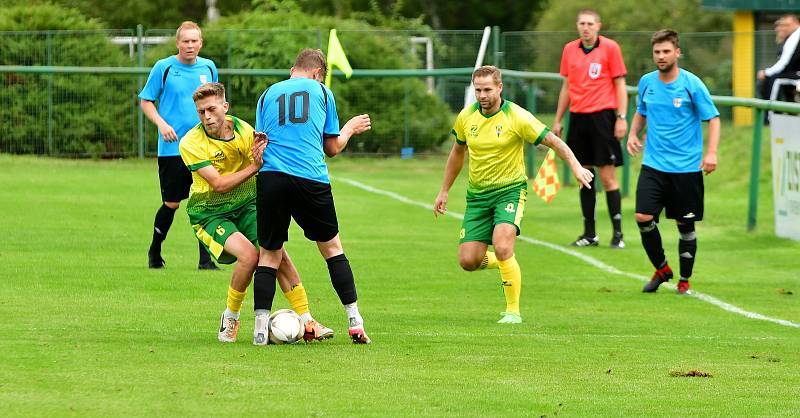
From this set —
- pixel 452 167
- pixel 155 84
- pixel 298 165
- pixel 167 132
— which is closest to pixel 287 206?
pixel 298 165

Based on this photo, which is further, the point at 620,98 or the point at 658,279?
the point at 620,98

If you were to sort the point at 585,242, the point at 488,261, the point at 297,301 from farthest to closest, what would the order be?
the point at 585,242, the point at 488,261, the point at 297,301

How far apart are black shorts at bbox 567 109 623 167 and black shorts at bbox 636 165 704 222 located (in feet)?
11.3

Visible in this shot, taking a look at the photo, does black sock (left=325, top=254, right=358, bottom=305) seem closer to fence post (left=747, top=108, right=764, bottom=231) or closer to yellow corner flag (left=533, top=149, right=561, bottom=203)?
Result: yellow corner flag (left=533, top=149, right=561, bottom=203)

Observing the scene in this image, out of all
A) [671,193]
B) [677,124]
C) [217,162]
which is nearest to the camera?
[217,162]

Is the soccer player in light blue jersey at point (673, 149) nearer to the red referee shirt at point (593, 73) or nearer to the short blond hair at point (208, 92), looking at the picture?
the red referee shirt at point (593, 73)

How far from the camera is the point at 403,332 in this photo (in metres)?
9.98

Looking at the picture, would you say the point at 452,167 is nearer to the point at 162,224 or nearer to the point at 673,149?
the point at 673,149

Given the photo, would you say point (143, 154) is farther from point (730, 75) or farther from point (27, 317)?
point (27, 317)

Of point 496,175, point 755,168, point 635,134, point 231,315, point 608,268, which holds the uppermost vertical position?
point 635,134

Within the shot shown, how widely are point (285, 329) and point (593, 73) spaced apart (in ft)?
25.4

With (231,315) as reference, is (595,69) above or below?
above

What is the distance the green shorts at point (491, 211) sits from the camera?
427 inches

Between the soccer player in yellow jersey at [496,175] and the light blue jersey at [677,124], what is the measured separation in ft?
6.38
